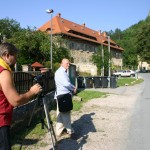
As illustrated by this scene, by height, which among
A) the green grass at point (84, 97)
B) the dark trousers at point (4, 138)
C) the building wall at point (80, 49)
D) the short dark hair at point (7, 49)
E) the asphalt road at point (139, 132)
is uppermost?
the building wall at point (80, 49)

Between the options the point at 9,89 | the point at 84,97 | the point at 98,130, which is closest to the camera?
the point at 9,89

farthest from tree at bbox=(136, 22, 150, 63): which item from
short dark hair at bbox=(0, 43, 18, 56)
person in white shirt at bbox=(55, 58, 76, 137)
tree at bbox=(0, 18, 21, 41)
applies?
short dark hair at bbox=(0, 43, 18, 56)

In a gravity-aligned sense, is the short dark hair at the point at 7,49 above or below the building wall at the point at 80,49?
below

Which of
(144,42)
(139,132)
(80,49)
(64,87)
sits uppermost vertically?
(144,42)

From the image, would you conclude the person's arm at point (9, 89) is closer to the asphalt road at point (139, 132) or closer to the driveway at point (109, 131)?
the driveway at point (109, 131)

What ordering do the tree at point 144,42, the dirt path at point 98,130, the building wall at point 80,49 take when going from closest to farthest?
the dirt path at point 98,130 → the building wall at point 80,49 → the tree at point 144,42

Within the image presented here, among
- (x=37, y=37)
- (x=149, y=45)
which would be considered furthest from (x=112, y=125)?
(x=149, y=45)

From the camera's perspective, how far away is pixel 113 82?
29.9 m

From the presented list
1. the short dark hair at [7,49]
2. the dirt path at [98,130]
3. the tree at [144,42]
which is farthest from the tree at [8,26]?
the short dark hair at [7,49]

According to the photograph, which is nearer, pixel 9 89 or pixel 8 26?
pixel 9 89

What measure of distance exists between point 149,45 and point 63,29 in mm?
26088

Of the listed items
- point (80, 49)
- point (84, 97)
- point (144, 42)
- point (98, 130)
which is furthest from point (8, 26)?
point (98, 130)

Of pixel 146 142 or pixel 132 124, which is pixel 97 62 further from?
pixel 146 142

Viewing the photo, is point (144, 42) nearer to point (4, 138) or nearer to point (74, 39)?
point (74, 39)
